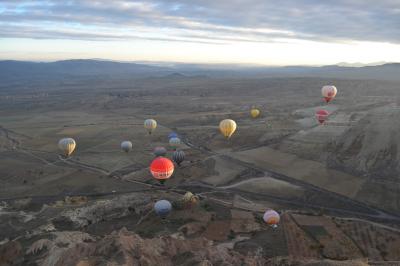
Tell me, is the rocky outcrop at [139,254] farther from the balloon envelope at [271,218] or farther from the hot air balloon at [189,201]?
the hot air balloon at [189,201]

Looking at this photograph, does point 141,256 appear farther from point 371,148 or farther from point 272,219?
point 371,148

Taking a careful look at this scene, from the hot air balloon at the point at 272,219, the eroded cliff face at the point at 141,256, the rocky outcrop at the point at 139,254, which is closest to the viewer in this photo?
the eroded cliff face at the point at 141,256

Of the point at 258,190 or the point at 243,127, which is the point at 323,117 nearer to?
the point at 243,127

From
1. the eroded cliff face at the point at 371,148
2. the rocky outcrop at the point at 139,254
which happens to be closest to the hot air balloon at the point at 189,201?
the rocky outcrop at the point at 139,254

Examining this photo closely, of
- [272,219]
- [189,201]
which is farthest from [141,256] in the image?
[189,201]

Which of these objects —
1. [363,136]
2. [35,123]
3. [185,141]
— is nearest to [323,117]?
[363,136]

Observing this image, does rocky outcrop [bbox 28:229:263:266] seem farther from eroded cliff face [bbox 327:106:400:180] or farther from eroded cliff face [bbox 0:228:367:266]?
eroded cliff face [bbox 327:106:400:180]

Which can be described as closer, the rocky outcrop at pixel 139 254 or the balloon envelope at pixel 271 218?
the rocky outcrop at pixel 139 254

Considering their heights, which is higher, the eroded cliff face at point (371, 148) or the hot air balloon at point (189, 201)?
the eroded cliff face at point (371, 148)

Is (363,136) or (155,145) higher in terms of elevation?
(363,136)
